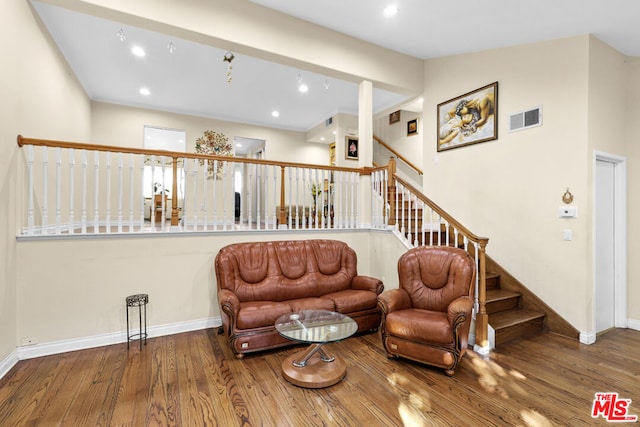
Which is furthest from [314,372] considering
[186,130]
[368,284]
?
[186,130]

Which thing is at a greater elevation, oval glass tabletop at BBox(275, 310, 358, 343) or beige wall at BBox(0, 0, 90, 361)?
beige wall at BBox(0, 0, 90, 361)

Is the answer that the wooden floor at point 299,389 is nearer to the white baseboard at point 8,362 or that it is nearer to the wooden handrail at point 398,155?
the white baseboard at point 8,362

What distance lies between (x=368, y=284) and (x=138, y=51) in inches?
185

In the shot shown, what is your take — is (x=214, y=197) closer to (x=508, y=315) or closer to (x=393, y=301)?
(x=393, y=301)

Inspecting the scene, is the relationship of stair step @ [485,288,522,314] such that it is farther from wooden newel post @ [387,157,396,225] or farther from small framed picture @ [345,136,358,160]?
small framed picture @ [345,136,358,160]

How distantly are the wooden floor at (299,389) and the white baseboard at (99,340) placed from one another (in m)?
0.09

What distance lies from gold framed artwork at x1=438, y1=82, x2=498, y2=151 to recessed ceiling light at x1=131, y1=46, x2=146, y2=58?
4691 millimetres

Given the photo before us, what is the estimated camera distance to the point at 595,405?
2.32 meters

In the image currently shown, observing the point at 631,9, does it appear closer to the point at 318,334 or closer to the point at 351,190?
the point at 351,190

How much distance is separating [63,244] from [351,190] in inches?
142

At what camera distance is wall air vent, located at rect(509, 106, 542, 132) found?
393 centimetres

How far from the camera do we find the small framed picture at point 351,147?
723cm

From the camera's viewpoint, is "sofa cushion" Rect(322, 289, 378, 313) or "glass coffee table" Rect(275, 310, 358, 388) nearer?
"glass coffee table" Rect(275, 310, 358, 388)

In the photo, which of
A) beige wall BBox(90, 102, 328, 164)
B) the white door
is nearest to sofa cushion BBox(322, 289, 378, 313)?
the white door
